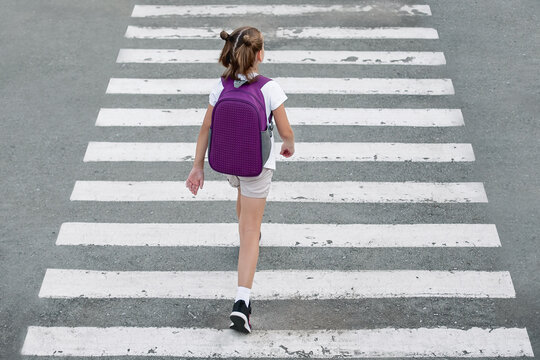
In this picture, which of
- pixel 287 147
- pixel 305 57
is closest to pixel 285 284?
pixel 287 147

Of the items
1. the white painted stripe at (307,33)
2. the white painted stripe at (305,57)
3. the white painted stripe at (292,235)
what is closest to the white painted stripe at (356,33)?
the white painted stripe at (307,33)

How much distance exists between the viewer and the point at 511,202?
7117mm

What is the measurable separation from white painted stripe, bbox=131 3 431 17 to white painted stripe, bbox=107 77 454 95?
6.19 feet

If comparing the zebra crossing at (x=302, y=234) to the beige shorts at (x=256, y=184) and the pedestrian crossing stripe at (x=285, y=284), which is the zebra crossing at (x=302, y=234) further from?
the beige shorts at (x=256, y=184)

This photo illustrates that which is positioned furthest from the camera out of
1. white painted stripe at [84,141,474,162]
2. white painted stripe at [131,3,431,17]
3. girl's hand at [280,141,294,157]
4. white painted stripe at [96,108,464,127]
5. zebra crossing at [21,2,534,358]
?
white painted stripe at [131,3,431,17]

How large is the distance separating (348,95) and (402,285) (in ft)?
10.7

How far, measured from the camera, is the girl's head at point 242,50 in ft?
15.9

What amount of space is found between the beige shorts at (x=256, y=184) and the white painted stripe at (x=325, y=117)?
2921 mm

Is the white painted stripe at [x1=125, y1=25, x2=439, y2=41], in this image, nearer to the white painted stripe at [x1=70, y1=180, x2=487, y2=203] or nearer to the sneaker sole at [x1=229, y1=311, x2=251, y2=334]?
the white painted stripe at [x1=70, y1=180, x2=487, y2=203]

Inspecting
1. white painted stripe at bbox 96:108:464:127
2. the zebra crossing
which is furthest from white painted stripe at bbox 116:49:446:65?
white painted stripe at bbox 96:108:464:127

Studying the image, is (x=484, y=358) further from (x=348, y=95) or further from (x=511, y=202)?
(x=348, y=95)

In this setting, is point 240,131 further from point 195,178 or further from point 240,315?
point 240,315

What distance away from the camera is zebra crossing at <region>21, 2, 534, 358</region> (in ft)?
18.5

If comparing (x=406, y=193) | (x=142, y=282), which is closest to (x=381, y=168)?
(x=406, y=193)
